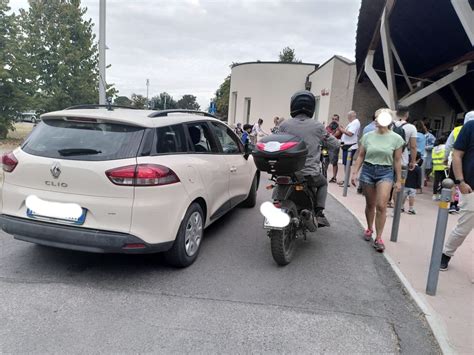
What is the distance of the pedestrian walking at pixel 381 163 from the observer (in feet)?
15.7

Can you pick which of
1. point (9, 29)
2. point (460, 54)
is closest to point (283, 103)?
point (460, 54)

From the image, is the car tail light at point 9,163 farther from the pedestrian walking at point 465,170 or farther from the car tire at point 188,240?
the pedestrian walking at point 465,170

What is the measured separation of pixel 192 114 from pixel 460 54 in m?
10.8

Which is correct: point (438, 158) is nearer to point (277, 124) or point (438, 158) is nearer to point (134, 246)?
point (134, 246)

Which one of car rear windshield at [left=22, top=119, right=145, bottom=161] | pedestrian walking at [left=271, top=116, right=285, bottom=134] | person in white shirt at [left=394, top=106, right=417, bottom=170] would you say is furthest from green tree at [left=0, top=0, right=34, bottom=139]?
person in white shirt at [left=394, top=106, right=417, bottom=170]

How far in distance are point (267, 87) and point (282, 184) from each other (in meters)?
22.5

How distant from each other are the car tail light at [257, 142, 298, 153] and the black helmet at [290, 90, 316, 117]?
32.1 inches

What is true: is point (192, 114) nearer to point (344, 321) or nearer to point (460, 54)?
point (344, 321)

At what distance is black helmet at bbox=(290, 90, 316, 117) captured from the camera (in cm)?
465

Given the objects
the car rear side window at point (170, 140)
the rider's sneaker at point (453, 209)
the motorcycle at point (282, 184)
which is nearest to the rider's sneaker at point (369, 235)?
the motorcycle at point (282, 184)

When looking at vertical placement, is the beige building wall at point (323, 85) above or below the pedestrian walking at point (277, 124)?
above

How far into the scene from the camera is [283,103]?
83.9ft

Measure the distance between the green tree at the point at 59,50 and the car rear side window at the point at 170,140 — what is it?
55.0 feet

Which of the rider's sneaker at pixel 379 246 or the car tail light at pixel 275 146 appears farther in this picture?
the rider's sneaker at pixel 379 246
